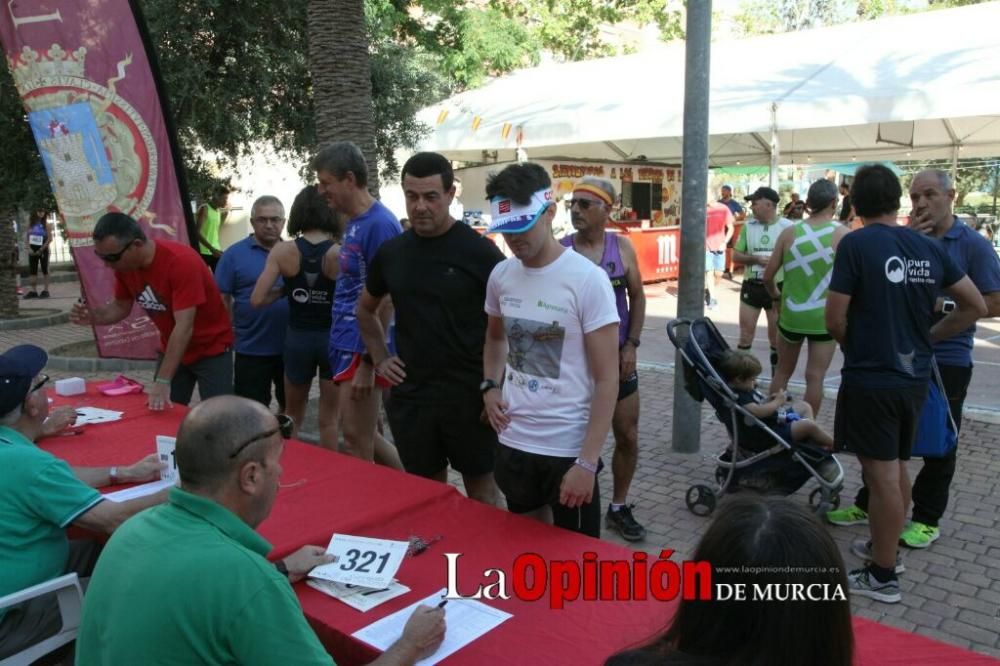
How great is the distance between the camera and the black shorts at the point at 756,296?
7.27m

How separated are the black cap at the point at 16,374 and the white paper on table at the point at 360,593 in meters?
1.35

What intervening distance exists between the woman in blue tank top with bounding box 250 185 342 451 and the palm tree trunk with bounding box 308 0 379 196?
198 centimetres

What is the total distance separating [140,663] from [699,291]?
4.74 m

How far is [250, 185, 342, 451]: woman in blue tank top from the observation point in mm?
4688

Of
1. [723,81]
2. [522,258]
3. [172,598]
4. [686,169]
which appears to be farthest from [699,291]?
[723,81]

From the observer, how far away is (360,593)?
2.13m

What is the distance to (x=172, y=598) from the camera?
1499 millimetres

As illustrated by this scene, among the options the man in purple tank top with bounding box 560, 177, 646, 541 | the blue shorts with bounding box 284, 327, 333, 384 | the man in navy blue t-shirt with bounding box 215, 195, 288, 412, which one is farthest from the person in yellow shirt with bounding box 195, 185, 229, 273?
the man in purple tank top with bounding box 560, 177, 646, 541

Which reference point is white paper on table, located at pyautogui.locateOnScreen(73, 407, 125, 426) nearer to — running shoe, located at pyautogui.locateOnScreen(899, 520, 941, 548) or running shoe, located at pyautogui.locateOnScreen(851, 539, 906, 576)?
running shoe, located at pyautogui.locateOnScreen(851, 539, 906, 576)

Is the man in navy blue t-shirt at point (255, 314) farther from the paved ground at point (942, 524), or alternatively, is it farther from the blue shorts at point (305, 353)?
the paved ground at point (942, 524)

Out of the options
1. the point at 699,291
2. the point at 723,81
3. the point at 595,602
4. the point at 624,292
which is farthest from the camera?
the point at 723,81

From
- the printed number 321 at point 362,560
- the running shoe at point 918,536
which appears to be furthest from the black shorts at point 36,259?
the running shoe at point 918,536

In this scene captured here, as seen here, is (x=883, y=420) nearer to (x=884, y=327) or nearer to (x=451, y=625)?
(x=884, y=327)

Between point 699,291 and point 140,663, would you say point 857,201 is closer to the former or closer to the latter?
point 699,291
